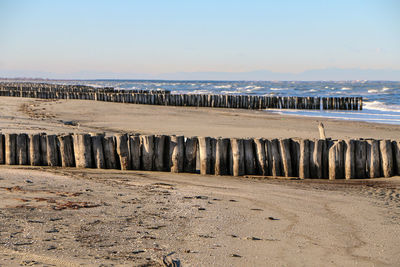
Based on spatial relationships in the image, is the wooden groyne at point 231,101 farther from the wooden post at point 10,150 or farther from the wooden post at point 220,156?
the wooden post at point 220,156

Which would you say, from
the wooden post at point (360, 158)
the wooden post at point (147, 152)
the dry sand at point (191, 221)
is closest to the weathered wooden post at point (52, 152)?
the dry sand at point (191, 221)

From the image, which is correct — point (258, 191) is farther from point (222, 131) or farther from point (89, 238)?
point (222, 131)

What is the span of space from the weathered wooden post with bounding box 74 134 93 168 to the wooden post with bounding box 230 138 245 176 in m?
2.65

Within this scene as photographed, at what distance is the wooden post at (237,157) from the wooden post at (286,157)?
741 mm

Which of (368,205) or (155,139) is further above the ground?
(155,139)

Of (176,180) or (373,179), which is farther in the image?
(373,179)

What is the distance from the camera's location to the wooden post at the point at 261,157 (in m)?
8.74

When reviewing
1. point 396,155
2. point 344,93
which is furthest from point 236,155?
point 344,93

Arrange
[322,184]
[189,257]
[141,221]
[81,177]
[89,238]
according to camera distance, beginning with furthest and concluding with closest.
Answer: [322,184], [81,177], [141,221], [89,238], [189,257]

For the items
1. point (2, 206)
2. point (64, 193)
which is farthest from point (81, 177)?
point (2, 206)

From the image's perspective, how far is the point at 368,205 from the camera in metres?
6.51

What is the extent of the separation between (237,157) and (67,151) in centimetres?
319

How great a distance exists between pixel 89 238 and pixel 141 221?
0.79 meters

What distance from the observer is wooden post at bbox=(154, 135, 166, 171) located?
345 inches
